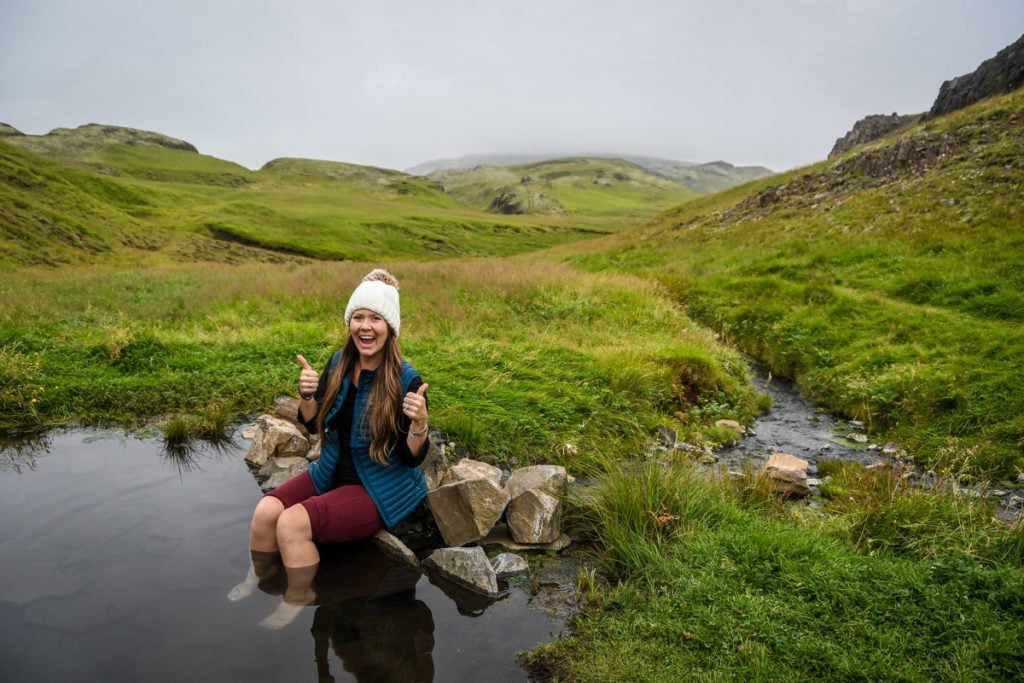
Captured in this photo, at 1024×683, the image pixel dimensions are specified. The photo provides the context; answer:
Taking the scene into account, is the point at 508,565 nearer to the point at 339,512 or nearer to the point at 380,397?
the point at 339,512

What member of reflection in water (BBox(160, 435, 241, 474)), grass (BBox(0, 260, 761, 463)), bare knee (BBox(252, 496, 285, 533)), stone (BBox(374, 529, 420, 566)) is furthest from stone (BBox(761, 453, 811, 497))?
reflection in water (BBox(160, 435, 241, 474))

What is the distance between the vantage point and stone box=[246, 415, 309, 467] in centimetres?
Answer: 841

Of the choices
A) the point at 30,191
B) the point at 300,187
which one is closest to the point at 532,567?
the point at 30,191

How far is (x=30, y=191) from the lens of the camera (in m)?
52.5

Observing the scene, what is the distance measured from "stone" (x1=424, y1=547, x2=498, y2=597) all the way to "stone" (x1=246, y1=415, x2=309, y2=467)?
353 cm

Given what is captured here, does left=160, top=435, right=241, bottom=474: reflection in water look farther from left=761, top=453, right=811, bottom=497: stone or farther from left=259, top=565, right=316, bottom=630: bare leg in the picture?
left=761, top=453, right=811, bottom=497: stone

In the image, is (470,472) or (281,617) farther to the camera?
(470,472)

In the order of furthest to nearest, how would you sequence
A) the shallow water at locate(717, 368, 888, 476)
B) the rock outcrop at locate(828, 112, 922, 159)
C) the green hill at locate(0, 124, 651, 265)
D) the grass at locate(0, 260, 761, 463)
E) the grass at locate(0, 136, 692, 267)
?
the rock outcrop at locate(828, 112, 922, 159)
the green hill at locate(0, 124, 651, 265)
the grass at locate(0, 136, 692, 267)
the shallow water at locate(717, 368, 888, 476)
the grass at locate(0, 260, 761, 463)

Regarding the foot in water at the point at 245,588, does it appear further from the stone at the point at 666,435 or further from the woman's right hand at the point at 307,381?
the stone at the point at 666,435

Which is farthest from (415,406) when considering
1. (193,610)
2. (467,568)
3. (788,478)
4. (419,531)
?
(788,478)

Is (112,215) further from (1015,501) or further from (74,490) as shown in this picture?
(1015,501)

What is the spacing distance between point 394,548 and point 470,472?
166 cm

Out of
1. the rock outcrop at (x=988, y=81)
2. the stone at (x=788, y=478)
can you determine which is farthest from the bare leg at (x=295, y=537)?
the rock outcrop at (x=988, y=81)

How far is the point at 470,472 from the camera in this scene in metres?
7.64
